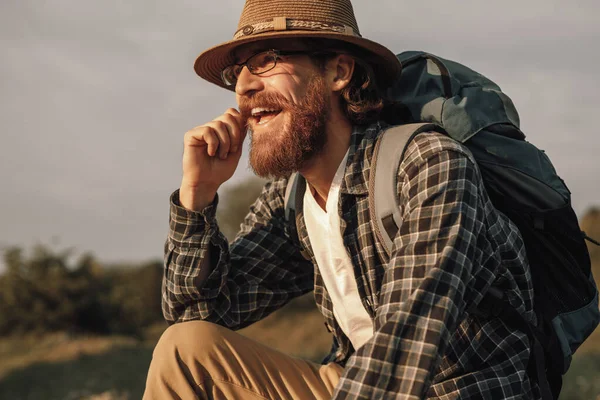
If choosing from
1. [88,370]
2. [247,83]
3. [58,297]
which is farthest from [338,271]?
[58,297]

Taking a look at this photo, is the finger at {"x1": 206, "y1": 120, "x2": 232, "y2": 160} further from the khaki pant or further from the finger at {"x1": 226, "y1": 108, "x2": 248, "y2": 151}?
the khaki pant

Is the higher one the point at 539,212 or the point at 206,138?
the point at 206,138

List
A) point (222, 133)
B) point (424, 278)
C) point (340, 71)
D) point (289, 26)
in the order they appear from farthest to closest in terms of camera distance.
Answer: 1. point (340, 71)
2. point (222, 133)
3. point (289, 26)
4. point (424, 278)

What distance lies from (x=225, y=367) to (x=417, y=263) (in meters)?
1.11

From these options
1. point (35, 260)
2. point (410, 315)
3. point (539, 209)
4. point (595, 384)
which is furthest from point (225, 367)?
point (35, 260)

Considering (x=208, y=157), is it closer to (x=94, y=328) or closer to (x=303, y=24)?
(x=303, y=24)

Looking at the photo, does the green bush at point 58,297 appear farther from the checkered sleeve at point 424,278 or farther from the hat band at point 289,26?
the checkered sleeve at point 424,278

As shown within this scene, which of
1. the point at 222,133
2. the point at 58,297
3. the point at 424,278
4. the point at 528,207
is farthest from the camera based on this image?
the point at 58,297

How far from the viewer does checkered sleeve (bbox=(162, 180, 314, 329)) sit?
3508 mm

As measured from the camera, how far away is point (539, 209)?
296 cm

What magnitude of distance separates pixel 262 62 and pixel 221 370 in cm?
148

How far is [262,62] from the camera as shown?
3416mm

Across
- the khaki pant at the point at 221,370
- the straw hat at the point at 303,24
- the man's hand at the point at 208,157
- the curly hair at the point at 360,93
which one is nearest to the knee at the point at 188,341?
the khaki pant at the point at 221,370

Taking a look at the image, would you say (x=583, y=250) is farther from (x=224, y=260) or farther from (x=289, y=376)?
(x=224, y=260)
